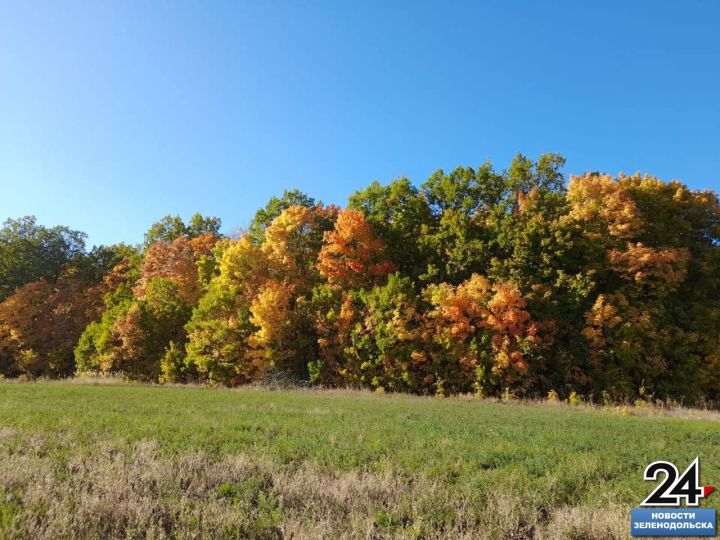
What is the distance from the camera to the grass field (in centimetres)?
585

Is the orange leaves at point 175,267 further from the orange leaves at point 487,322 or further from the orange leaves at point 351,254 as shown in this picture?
the orange leaves at point 487,322

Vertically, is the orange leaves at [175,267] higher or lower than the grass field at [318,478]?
higher

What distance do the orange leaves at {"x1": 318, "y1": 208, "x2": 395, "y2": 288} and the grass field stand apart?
25928 mm

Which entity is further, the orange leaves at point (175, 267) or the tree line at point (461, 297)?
the orange leaves at point (175, 267)

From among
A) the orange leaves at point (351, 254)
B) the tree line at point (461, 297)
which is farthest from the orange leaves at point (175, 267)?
the orange leaves at point (351, 254)

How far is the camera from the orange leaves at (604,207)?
111ft

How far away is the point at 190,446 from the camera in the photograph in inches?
393

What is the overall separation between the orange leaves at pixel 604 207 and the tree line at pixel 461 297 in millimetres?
127

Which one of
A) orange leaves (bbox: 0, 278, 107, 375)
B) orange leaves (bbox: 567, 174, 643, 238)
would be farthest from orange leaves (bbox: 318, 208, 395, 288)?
orange leaves (bbox: 0, 278, 107, 375)

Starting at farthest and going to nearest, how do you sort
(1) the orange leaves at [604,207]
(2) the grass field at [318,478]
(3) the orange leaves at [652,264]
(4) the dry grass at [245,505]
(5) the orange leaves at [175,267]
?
(5) the orange leaves at [175,267] < (1) the orange leaves at [604,207] < (3) the orange leaves at [652,264] < (2) the grass field at [318,478] < (4) the dry grass at [245,505]

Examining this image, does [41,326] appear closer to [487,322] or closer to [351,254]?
[351,254]

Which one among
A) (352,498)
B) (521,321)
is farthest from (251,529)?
(521,321)

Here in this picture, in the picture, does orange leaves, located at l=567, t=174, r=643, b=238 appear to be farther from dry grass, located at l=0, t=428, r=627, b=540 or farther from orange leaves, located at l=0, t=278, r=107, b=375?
orange leaves, located at l=0, t=278, r=107, b=375

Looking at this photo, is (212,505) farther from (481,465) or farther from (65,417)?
(65,417)
